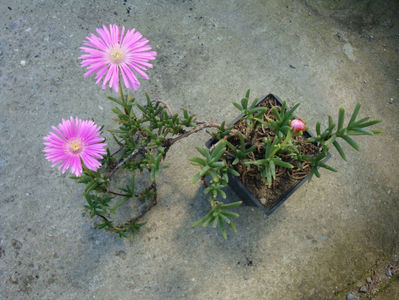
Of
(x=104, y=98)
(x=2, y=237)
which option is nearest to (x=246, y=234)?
(x=104, y=98)

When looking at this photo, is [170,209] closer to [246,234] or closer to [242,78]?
[246,234]

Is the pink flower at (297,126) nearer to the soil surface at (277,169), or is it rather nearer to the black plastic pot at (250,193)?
the soil surface at (277,169)

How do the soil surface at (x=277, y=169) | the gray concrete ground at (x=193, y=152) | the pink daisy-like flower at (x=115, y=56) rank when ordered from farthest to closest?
the gray concrete ground at (x=193, y=152)
the soil surface at (x=277, y=169)
the pink daisy-like flower at (x=115, y=56)

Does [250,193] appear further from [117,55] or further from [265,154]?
[117,55]

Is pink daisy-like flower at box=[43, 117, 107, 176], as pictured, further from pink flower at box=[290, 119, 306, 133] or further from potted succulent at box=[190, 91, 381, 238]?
pink flower at box=[290, 119, 306, 133]

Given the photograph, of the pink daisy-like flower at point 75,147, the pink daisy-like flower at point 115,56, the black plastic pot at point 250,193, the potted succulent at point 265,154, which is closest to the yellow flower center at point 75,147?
the pink daisy-like flower at point 75,147

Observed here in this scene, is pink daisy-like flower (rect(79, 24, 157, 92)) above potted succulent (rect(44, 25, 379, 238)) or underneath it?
above

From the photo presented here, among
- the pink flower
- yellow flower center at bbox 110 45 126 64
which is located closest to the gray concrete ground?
the pink flower
